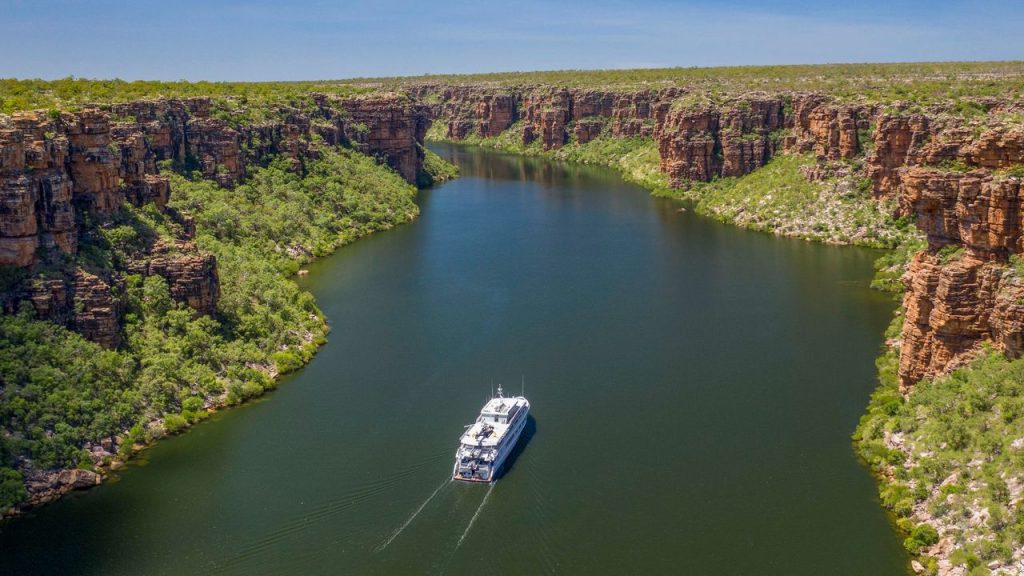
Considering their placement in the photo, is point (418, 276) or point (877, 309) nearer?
point (877, 309)

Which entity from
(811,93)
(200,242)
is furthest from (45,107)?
(811,93)

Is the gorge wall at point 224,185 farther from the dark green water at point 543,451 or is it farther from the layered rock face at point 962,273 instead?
the dark green water at point 543,451

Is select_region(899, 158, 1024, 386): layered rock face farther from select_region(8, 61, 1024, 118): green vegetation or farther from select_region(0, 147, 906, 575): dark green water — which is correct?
select_region(8, 61, 1024, 118): green vegetation

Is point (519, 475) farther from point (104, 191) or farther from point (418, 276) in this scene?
point (418, 276)

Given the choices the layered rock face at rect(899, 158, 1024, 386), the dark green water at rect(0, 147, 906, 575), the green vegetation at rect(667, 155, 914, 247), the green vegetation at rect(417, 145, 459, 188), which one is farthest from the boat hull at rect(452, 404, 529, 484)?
the green vegetation at rect(417, 145, 459, 188)

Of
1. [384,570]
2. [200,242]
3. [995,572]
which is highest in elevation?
[200,242]

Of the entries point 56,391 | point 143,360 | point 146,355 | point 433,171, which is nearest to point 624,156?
point 433,171
